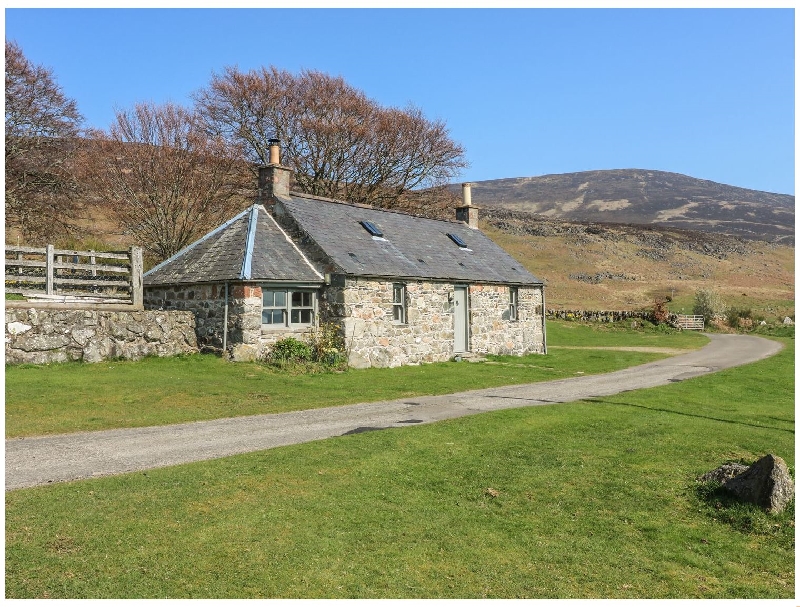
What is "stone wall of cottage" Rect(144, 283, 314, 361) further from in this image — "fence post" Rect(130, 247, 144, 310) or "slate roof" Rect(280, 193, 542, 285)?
"slate roof" Rect(280, 193, 542, 285)

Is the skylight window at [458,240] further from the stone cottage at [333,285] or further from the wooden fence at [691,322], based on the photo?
the wooden fence at [691,322]

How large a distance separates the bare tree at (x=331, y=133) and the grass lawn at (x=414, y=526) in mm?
29862

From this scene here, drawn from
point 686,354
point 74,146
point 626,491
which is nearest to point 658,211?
point 686,354

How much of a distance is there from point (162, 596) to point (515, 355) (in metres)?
24.0

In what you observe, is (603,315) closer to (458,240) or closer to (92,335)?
(458,240)

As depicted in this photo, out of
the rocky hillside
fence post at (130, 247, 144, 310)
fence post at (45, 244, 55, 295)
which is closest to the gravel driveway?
fence post at (130, 247, 144, 310)

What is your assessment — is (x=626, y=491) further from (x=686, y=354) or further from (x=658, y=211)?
(x=658, y=211)

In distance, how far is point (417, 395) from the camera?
16094 millimetres

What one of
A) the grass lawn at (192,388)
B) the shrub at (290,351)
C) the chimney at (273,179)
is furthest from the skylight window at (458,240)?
the shrub at (290,351)

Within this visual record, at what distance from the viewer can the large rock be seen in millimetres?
7457

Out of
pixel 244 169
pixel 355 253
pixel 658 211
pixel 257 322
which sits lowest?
pixel 257 322

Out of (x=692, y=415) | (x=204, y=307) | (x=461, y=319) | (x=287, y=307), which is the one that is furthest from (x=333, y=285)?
(x=692, y=415)

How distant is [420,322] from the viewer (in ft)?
78.3

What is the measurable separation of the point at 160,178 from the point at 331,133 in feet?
34.6
